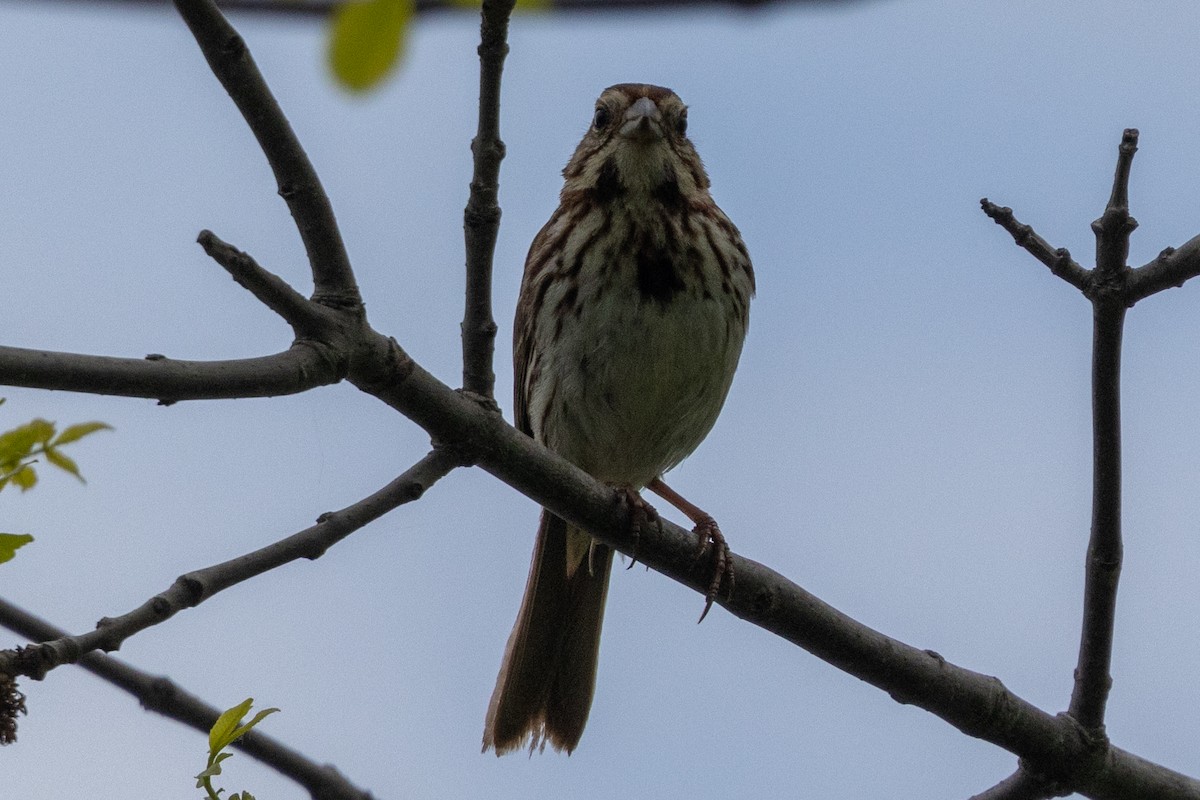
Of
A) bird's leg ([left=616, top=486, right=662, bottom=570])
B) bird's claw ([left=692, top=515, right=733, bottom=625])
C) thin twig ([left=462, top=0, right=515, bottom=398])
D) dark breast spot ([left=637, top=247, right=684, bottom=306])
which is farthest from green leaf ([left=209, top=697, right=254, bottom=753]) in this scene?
dark breast spot ([left=637, top=247, right=684, bottom=306])

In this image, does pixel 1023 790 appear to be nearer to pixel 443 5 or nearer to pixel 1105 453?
pixel 1105 453

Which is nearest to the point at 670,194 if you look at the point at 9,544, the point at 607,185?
the point at 607,185

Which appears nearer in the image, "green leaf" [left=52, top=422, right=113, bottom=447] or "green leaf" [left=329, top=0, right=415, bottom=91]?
"green leaf" [left=329, top=0, right=415, bottom=91]

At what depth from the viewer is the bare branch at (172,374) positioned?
236 cm

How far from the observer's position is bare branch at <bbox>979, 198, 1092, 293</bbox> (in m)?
3.58

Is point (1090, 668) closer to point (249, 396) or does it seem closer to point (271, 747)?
point (271, 747)

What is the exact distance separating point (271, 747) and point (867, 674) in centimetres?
168

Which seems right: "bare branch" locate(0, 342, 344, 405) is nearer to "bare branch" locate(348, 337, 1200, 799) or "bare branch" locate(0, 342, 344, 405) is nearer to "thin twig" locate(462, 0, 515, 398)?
"thin twig" locate(462, 0, 515, 398)

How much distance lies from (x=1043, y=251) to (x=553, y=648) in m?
2.92

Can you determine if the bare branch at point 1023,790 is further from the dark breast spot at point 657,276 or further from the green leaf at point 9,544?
the green leaf at point 9,544

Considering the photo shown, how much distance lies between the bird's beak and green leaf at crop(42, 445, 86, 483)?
356cm

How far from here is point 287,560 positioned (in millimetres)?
3270

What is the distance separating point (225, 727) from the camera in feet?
9.10

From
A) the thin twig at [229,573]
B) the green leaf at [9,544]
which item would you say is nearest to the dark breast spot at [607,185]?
the thin twig at [229,573]
